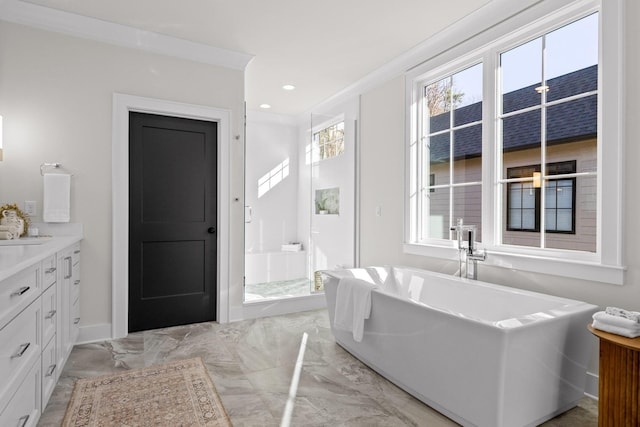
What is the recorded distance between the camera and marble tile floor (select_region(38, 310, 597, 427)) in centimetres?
195

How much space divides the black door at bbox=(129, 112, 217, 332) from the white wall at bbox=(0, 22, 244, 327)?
8.8 inches

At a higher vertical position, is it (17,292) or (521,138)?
(521,138)

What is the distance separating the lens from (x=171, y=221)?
340cm

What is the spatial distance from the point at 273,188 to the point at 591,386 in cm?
467

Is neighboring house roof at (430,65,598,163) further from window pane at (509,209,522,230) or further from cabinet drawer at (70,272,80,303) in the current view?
cabinet drawer at (70,272,80,303)

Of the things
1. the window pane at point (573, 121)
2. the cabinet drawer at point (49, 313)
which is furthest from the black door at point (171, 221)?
the window pane at point (573, 121)

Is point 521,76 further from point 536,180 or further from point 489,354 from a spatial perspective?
point 489,354

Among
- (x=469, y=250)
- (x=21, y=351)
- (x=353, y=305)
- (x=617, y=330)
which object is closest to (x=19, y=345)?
(x=21, y=351)

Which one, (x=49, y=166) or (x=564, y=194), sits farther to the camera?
(x=49, y=166)

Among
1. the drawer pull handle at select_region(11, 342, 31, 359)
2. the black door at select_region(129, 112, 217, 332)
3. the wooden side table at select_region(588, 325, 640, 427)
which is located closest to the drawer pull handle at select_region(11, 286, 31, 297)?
the drawer pull handle at select_region(11, 342, 31, 359)

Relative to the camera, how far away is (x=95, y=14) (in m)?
2.89

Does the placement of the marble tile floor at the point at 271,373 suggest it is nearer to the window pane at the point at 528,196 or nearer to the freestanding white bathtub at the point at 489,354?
the freestanding white bathtub at the point at 489,354

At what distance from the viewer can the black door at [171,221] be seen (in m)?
3.27

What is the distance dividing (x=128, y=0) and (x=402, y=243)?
3.10 m
